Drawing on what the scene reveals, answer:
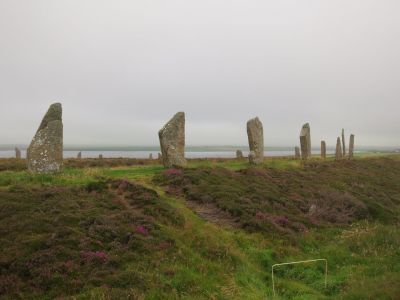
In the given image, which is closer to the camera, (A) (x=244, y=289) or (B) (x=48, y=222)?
(A) (x=244, y=289)

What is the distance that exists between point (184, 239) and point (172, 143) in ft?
42.9

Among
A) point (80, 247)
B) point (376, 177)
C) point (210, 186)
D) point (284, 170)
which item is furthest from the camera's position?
point (376, 177)

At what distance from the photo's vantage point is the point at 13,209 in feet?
48.2

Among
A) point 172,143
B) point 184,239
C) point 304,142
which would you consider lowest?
point 184,239

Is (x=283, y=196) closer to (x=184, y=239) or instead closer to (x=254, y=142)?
(x=254, y=142)

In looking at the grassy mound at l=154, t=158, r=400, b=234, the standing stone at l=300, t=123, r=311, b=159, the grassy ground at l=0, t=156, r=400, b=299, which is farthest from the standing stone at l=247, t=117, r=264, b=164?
the standing stone at l=300, t=123, r=311, b=159

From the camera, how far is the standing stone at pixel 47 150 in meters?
21.5

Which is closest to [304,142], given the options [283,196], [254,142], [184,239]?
[254,142]

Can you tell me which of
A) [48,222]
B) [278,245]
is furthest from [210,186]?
[48,222]

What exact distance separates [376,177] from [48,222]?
29415 millimetres

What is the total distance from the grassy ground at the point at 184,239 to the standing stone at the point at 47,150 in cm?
98

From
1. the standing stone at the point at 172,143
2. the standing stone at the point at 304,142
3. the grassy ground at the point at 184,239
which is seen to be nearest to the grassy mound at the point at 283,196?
the grassy ground at the point at 184,239

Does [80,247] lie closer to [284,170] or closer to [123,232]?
[123,232]

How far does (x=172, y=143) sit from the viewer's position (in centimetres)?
2691
